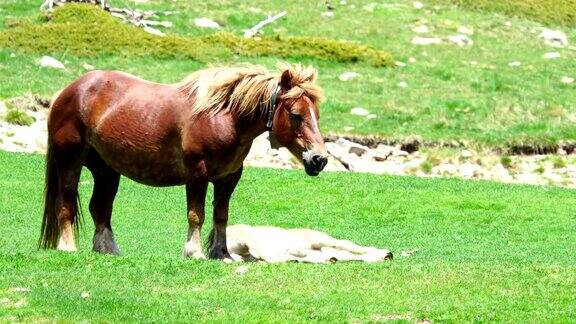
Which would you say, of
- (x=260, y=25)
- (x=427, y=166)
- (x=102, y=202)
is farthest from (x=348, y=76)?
(x=102, y=202)

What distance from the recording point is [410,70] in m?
43.1

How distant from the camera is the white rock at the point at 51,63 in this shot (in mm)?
39812

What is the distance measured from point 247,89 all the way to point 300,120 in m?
0.83

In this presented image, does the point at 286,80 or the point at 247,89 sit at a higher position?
the point at 286,80

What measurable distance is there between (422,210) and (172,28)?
21.0 m

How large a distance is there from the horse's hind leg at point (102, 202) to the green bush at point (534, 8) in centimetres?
3652

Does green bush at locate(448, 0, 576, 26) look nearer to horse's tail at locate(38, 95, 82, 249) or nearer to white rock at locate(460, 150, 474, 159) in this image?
white rock at locate(460, 150, 474, 159)

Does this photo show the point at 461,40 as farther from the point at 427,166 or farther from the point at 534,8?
the point at 427,166

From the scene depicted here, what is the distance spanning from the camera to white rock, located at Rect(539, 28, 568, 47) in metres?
48.8

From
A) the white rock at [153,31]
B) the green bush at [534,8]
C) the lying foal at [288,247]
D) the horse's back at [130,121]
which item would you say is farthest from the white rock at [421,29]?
the horse's back at [130,121]

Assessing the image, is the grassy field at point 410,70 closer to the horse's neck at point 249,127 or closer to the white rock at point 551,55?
the white rock at point 551,55

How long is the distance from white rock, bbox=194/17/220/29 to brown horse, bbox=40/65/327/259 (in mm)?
28830

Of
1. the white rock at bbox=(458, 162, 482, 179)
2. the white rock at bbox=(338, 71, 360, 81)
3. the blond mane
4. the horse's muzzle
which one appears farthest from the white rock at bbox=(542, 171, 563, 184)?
the horse's muzzle

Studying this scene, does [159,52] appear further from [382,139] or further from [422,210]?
[422,210]
